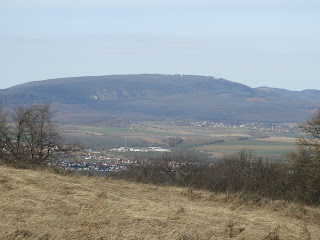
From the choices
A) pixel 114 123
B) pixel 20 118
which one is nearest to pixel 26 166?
pixel 20 118

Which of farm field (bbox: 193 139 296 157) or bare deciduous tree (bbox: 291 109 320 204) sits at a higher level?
bare deciduous tree (bbox: 291 109 320 204)

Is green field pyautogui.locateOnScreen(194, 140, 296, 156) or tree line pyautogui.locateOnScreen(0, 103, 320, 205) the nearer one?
tree line pyautogui.locateOnScreen(0, 103, 320, 205)

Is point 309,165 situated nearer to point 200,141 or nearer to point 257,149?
point 257,149

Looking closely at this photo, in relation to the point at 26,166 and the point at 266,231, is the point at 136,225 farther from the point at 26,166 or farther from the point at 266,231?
the point at 26,166

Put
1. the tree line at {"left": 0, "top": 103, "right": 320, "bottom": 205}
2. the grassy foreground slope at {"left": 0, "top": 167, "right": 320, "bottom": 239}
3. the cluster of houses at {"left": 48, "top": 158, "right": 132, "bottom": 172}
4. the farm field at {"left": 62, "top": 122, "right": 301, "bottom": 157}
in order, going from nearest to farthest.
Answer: the grassy foreground slope at {"left": 0, "top": 167, "right": 320, "bottom": 239} → the tree line at {"left": 0, "top": 103, "right": 320, "bottom": 205} → the cluster of houses at {"left": 48, "top": 158, "right": 132, "bottom": 172} → the farm field at {"left": 62, "top": 122, "right": 301, "bottom": 157}

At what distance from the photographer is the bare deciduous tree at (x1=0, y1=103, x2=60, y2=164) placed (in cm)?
2170

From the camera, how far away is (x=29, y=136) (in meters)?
→ 23.6

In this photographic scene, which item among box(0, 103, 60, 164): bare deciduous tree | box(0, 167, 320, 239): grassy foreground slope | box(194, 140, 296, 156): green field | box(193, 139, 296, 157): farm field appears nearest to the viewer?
box(0, 167, 320, 239): grassy foreground slope

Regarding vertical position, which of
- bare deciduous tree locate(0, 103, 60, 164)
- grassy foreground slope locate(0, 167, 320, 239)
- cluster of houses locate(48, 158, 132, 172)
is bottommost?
cluster of houses locate(48, 158, 132, 172)

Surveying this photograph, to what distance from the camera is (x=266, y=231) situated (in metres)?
8.21

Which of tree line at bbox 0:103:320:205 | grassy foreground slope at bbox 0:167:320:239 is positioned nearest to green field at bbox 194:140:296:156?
tree line at bbox 0:103:320:205

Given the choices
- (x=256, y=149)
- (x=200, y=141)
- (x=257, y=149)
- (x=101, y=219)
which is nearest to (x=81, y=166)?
(x=101, y=219)

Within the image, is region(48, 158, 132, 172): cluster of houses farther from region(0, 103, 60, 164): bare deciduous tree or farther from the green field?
the green field

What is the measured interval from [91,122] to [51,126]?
125749 millimetres
